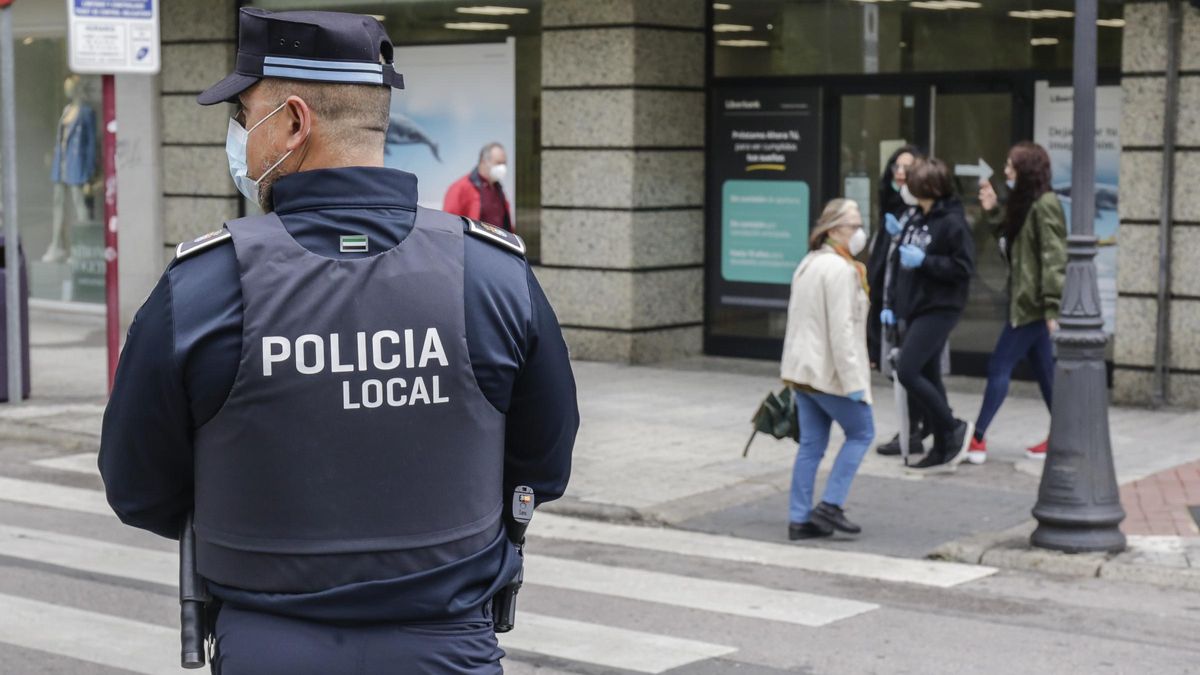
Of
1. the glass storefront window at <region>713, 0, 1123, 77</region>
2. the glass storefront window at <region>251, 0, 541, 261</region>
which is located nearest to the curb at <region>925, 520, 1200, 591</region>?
the glass storefront window at <region>713, 0, 1123, 77</region>

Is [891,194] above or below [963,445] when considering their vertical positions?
above

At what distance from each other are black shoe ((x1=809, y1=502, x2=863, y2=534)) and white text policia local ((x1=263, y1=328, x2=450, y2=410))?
6.02 metres

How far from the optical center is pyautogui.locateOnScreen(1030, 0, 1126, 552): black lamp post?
812 cm

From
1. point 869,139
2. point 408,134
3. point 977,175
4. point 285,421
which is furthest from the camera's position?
point 408,134

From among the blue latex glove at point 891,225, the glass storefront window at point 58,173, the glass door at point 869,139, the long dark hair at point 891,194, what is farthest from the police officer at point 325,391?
the glass storefront window at point 58,173

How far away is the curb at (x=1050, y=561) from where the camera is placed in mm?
7699

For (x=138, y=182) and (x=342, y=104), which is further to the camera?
(x=138, y=182)

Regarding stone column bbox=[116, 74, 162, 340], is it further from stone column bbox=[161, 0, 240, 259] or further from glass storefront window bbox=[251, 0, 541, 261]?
glass storefront window bbox=[251, 0, 541, 261]

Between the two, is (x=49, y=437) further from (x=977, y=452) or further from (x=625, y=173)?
(x=977, y=452)

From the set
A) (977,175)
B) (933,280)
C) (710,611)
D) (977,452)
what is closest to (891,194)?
(933,280)

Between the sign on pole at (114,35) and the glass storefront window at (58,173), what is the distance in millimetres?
7062

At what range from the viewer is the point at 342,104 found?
8.95 feet

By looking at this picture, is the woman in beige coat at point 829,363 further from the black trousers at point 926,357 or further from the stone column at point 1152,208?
the stone column at point 1152,208

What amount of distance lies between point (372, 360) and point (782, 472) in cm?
781
